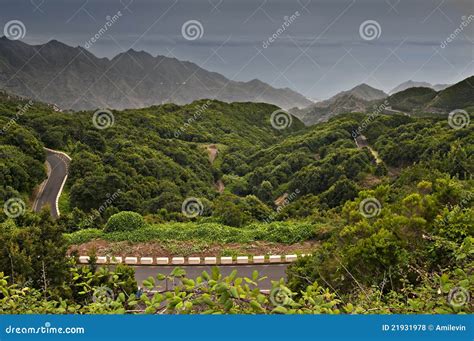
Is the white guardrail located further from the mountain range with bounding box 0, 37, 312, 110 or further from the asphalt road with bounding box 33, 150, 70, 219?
the mountain range with bounding box 0, 37, 312, 110

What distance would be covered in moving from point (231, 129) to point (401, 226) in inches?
2467

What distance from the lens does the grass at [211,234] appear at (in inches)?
477

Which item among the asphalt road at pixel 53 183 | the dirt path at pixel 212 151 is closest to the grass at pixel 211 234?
the asphalt road at pixel 53 183

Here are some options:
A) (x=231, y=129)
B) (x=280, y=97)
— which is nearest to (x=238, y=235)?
(x=231, y=129)

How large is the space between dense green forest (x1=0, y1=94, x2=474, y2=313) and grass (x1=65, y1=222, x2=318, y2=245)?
4 centimetres

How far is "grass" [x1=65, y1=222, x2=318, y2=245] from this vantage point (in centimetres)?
1212

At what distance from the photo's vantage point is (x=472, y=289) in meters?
2.55

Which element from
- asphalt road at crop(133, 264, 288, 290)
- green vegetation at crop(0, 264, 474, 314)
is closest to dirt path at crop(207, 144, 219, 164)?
asphalt road at crop(133, 264, 288, 290)

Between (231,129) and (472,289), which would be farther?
(231,129)

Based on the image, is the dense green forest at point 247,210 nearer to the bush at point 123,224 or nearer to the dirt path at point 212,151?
the bush at point 123,224

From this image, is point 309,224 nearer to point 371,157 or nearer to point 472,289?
point 472,289

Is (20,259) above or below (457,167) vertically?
below

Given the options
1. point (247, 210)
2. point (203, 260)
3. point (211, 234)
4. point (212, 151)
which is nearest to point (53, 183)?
point (247, 210)

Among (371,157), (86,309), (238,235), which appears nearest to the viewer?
(86,309)
